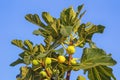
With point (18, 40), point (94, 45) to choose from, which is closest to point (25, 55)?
point (18, 40)

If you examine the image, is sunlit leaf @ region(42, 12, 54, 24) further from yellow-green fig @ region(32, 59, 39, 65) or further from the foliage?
yellow-green fig @ region(32, 59, 39, 65)

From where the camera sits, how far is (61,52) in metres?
5.52

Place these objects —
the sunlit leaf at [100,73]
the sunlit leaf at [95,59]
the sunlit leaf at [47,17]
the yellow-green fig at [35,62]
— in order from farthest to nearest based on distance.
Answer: the sunlit leaf at [47,17] < the sunlit leaf at [100,73] < the yellow-green fig at [35,62] < the sunlit leaf at [95,59]

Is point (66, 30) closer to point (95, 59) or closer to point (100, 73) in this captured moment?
point (95, 59)

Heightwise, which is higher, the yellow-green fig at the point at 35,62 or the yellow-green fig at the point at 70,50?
the yellow-green fig at the point at 70,50

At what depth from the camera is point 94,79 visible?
5.82 m

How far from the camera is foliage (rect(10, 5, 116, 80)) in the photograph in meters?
5.38

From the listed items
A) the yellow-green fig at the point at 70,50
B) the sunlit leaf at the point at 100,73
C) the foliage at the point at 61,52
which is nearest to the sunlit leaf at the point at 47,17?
the foliage at the point at 61,52

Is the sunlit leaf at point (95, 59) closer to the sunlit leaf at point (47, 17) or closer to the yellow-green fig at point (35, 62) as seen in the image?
the yellow-green fig at point (35, 62)

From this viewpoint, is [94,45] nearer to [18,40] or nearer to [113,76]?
[113,76]

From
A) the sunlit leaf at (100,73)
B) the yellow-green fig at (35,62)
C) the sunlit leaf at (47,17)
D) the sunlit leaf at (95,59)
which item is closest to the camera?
the sunlit leaf at (95,59)

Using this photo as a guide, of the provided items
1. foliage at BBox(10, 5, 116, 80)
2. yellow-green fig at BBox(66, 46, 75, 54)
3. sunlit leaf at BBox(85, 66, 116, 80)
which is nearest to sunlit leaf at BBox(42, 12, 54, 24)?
foliage at BBox(10, 5, 116, 80)

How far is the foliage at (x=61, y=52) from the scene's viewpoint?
5383 millimetres

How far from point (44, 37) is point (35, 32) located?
0.49 ft
